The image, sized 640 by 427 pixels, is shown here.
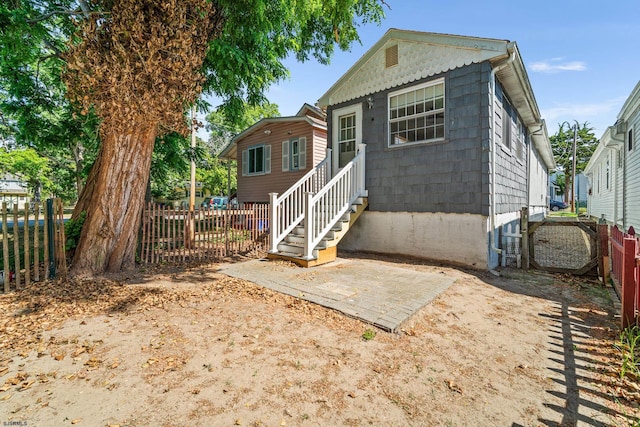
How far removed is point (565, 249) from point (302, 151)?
9911mm

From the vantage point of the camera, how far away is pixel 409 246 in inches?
292

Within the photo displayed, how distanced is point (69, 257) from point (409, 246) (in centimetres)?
727

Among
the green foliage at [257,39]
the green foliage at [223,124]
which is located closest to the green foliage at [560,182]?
the green foliage at [223,124]

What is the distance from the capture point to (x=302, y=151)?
13203 mm

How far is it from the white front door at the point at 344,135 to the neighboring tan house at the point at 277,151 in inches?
102

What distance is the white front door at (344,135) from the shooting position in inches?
345

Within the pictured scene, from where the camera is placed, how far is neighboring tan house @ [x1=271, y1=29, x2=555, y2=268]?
636cm

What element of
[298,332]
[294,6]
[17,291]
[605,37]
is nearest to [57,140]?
[17,291]

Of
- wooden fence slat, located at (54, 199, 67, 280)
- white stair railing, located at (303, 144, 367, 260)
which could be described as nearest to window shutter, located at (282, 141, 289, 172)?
white stair railing, located at (303, 144, 367, 260)

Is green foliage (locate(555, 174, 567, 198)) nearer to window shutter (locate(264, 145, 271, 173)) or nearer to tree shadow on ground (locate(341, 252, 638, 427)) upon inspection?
window shutter (locate(264, 145, 271, 173))

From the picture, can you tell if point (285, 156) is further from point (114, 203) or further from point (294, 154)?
point (114, 203)

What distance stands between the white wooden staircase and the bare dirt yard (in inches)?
86.6

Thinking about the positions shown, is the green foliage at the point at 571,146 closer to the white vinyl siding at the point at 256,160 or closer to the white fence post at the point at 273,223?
the white vinyl siding at the point at 256,160

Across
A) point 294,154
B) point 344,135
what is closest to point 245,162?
point 294,154
